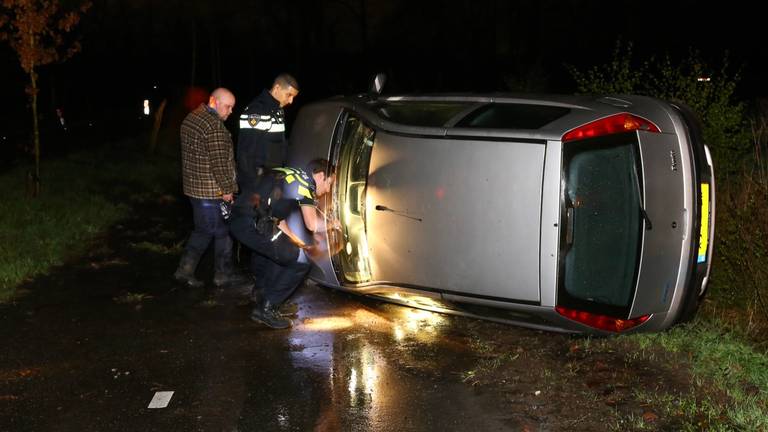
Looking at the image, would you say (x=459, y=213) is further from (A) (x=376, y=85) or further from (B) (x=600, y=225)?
(A) (x=376, y=85)

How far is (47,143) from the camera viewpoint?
86.7 feet

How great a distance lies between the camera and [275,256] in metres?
5.86

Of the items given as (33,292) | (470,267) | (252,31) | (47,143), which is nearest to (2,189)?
(33,292)

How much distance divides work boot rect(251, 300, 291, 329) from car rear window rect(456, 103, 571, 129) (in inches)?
80.7

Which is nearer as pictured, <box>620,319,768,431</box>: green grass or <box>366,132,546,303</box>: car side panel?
<box>620,319,768,431</box>: green grass

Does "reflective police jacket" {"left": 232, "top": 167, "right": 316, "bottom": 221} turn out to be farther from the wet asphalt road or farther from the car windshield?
the car windshield

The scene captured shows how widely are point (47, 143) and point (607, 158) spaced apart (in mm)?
25212

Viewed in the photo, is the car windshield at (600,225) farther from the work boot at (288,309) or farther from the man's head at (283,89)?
the man's head at (283,89)

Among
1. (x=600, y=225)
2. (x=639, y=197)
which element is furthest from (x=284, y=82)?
(x=639, y=197)

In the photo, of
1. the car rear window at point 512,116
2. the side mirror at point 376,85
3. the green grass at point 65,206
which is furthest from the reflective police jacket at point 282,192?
the green grass at point 65,206

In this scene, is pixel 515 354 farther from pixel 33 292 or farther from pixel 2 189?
pixel 2 189

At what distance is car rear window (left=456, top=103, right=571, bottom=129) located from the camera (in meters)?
4.94

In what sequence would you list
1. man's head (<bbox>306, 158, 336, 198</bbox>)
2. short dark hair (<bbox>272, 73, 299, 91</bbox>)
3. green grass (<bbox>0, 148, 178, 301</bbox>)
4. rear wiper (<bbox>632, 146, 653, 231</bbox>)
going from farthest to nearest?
1. green grass (<bbox>0, 148, 178, 301</bbox>)
2. short dark hair (<bbox>272, 73, 299, 91</bbox>)
3. man's head (<bbox>306, 158, 336, 198</bbox>)
4. rear wiper (<bbox>632, 146, 653, 231</bbox>)

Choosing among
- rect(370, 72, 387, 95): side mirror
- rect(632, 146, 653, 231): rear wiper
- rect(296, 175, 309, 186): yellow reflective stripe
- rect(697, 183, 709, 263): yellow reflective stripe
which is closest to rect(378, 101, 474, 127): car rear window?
rect(370, 72, 387, 95): side mirror
